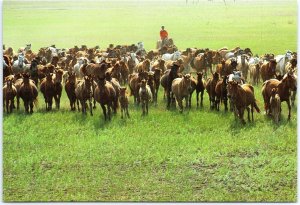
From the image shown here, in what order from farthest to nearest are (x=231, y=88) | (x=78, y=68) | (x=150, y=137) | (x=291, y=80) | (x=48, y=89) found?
(x=78, y=68)
(x=48, y=89)
(x=231, y=88)
(x=150, y=137)
(x=291, y=80)

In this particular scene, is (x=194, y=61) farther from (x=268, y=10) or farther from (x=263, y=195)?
(x=263, y=195)

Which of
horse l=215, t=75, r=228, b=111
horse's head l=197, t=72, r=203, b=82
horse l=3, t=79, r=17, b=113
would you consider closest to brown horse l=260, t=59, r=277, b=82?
horse l=215, t=75, r=228, b=111

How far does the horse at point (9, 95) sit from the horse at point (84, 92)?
0.77m

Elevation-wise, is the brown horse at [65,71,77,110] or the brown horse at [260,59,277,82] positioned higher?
the brown horse at [260,59,277,82]

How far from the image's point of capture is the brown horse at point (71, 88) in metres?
8.79

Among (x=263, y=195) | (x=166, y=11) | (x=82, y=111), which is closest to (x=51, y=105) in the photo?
(x=82, y=111)

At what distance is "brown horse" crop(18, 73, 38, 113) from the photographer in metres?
8.70

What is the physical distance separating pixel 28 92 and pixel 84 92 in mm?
700

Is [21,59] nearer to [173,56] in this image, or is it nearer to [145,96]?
[145,96]

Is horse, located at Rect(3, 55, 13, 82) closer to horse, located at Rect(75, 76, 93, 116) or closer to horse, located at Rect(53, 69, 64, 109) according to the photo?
horse, located at Rect(53, 69, 64, 109)

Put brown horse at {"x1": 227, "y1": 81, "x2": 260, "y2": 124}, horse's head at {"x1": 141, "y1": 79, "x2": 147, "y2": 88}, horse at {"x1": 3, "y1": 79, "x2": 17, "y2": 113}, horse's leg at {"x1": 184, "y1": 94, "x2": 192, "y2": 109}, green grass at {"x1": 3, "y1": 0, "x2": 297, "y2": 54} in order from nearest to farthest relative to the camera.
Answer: green grass at {"x1": 3, "y1": 0, "x2": 297, "y2": 54}, horse at {"x1": 3, "y1": 79, "x2": 17, "y2": 113}, brown horse at {"x1": 227, "y1": 81, "x2": 260, "y2": 124}, horse's leg at {"x1": 184, "y1": 94, "x2": 192, "y2": 109}, horse's head at {"x1": 141, "y1": 79, "x2": 147, "y2": 88}

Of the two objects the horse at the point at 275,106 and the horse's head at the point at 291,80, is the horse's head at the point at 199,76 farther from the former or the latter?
the horse's head at the point at 291,80

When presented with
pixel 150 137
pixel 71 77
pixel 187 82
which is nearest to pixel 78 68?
pixel 71 77

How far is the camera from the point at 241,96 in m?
8.54
